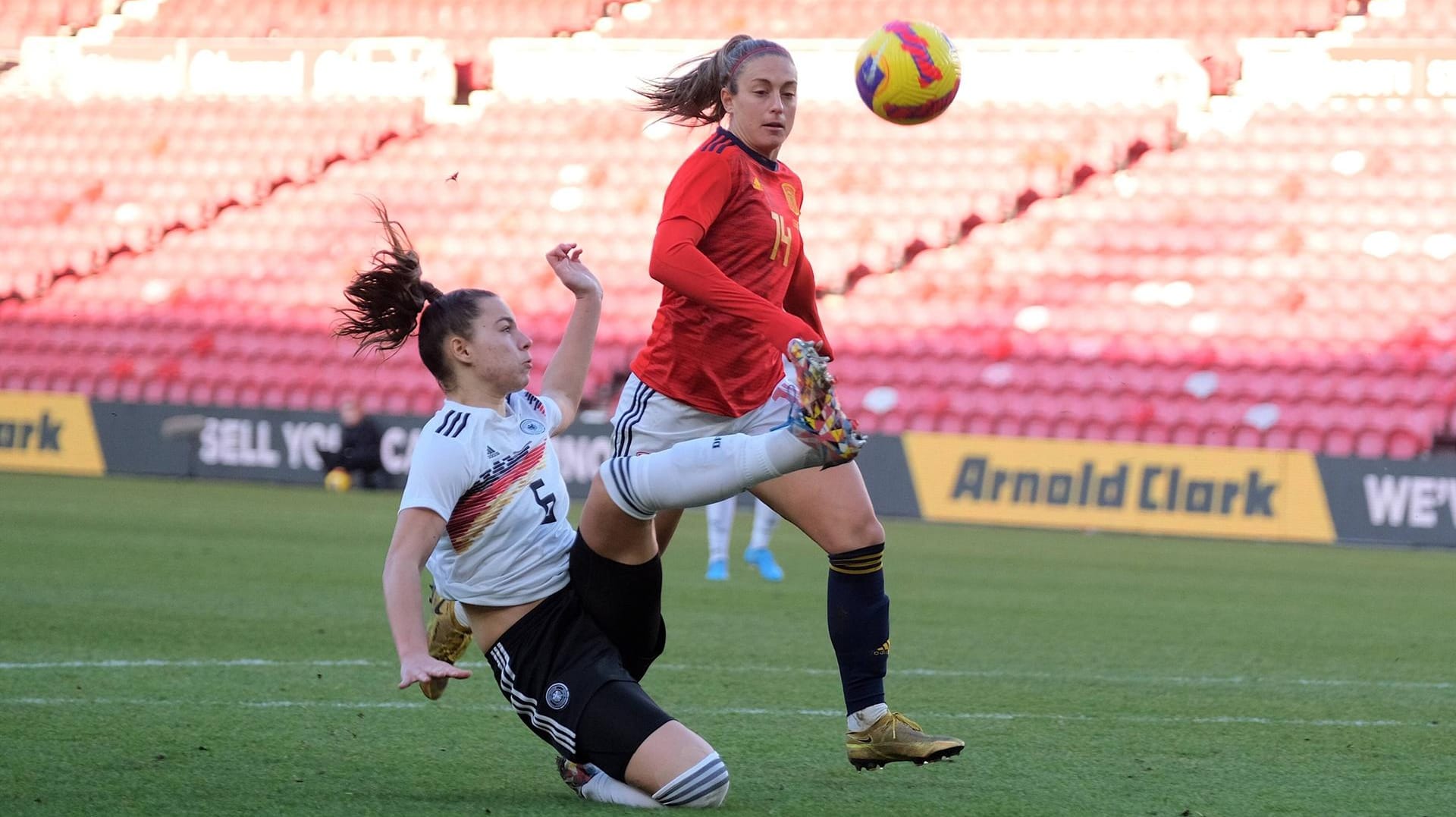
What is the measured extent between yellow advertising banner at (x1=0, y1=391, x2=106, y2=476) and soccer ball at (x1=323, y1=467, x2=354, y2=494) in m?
2.79

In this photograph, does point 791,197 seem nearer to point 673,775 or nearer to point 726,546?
point 673,775

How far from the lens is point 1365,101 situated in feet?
72.9

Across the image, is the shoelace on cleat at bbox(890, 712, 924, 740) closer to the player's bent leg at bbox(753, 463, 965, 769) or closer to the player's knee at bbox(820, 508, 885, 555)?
the player's bent leg at bbox(753, 463, 965, 769)

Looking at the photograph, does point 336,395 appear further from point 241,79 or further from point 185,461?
point 241,79

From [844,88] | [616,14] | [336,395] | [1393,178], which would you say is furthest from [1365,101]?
[336,395]

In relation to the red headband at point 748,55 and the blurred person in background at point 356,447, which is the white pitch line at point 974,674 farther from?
the blurred person in background at point 356,447

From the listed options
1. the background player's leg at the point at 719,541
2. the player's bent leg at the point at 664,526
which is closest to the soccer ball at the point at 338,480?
the background player's leg at the point at 719,541

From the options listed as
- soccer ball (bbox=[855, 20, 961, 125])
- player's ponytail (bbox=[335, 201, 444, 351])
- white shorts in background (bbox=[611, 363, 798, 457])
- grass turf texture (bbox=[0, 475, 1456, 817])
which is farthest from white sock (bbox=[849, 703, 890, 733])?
soccer ball (bbox=[855, 20, 961, 125])

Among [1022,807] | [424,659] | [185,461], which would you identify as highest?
[424,659]

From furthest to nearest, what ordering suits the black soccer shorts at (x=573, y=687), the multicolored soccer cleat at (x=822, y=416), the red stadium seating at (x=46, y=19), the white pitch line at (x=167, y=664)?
1. the red stadium seating at (x=46, y=19)
2. the white pitch line at (x=167, y=664)
3. the black soccer shorts at (x=573, y=687)
4. the multicolored soccer cleat at (x=822, y=416)

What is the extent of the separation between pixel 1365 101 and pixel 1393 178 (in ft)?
5.70

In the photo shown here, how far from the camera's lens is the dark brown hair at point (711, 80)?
16.6 feet

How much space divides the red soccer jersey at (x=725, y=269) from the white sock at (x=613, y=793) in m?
1.09

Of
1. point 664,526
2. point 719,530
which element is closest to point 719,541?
point 719,530
